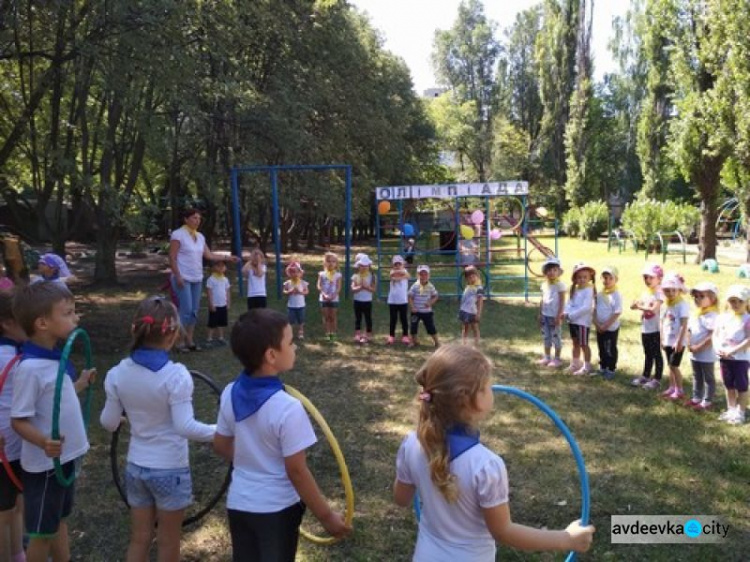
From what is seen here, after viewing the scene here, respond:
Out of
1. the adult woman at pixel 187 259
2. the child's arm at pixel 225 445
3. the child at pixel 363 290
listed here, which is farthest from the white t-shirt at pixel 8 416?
the child at pixel 363 290

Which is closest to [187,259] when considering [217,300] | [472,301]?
[217,300]

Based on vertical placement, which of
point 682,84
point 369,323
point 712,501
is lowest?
point 712,501

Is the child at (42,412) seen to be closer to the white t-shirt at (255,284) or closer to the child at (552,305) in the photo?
the child at (552,305)

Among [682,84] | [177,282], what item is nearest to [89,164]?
[177,282]

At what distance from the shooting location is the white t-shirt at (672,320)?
21.0 ft

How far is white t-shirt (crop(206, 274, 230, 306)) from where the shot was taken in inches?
357

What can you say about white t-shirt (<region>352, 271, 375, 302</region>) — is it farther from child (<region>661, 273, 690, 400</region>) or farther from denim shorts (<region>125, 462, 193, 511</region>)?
denim shorts (<region>125, 462, 193, 511</region>)

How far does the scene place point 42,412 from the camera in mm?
2922

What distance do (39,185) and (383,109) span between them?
55.1 ft

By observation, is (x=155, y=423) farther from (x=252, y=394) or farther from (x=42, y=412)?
(x=252, y=394)

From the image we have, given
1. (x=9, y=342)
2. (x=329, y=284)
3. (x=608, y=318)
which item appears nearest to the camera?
(x=9, y=342)

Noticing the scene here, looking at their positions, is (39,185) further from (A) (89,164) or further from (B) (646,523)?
(B) (646,523)

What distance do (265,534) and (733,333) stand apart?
198 inches

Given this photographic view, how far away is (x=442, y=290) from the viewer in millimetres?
15367
